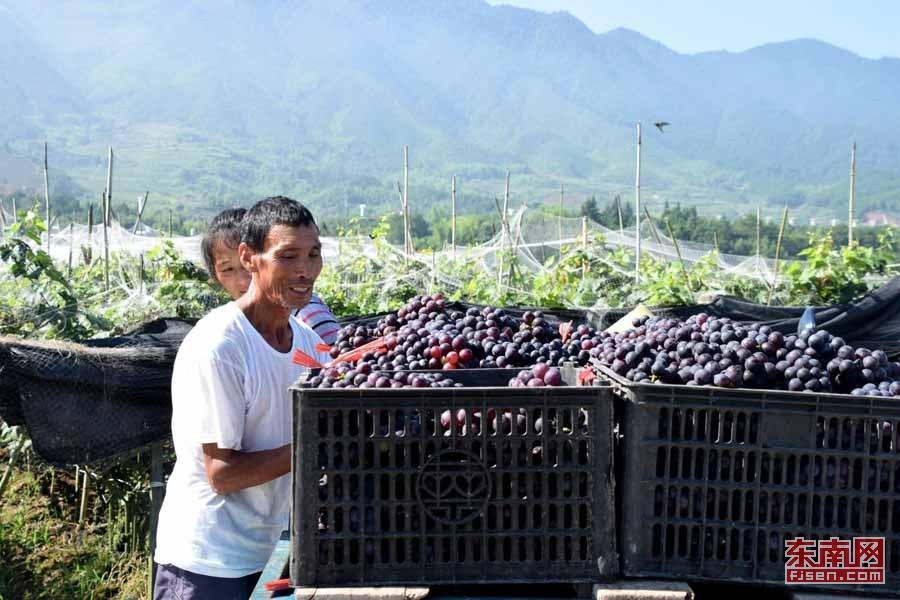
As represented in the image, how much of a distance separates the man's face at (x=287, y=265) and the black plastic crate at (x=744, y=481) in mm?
975

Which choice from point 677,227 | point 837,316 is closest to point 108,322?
point 837,316

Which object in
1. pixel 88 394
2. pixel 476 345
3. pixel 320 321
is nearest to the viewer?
pixel 476 345

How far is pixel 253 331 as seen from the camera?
2.45 m

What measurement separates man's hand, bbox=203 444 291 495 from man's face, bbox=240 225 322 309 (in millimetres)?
389

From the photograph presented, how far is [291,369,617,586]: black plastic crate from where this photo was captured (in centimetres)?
179

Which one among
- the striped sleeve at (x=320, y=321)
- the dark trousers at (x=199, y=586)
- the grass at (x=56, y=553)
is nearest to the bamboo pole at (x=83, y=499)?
the grass at (x=56, y=553)

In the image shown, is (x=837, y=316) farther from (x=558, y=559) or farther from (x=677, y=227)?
(x=677, y=227)

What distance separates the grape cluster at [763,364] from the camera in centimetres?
201

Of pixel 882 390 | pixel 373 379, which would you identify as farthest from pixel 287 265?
pixel 882 390

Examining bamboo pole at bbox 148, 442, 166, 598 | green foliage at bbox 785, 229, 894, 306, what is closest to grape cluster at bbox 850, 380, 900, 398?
bamboo pole at bbox 148, 442, 166, 598

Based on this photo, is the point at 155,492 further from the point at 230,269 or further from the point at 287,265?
the point at 287,265

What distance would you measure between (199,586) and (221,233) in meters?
1.43

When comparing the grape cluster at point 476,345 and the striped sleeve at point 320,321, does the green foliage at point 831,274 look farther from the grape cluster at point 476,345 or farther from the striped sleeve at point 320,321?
the grape cluster at point 476,345

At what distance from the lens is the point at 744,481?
183 centimetres
